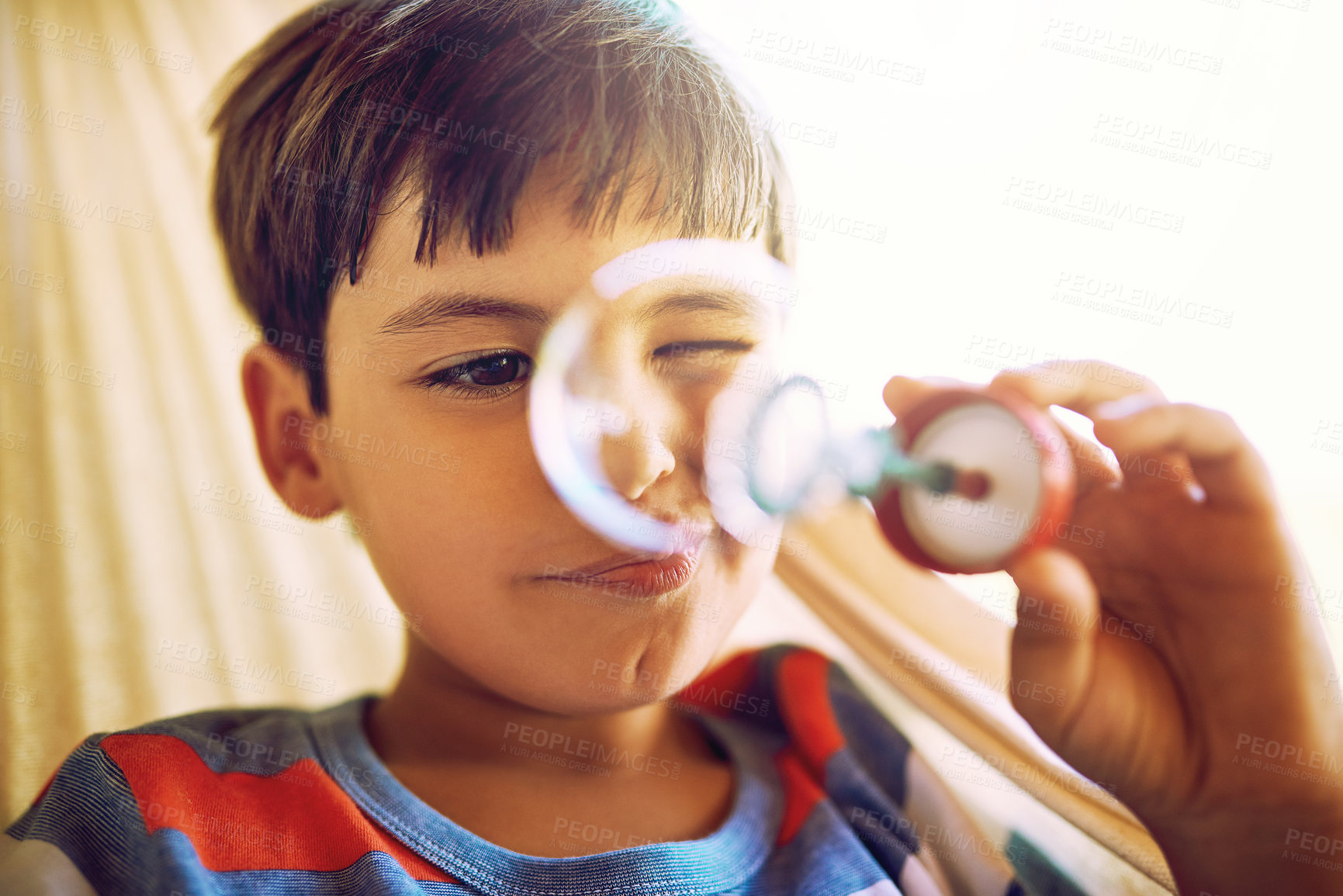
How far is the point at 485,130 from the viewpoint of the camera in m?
0.58

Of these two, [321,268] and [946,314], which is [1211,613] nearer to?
[946,314]

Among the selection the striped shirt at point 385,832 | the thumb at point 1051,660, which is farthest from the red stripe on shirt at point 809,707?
the thumb at point 1051,660

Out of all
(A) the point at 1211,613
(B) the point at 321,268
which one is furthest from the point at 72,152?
(A) the point at 1211,613

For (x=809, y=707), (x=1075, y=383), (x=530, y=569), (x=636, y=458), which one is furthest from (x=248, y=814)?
(x=1075, y=383)

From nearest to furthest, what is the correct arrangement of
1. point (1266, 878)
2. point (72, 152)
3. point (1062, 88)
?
point (1266, 878), point (1062, 88), point (72, 152)

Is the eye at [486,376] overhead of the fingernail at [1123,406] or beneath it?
overhead

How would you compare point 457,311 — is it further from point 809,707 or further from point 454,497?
point 809,707

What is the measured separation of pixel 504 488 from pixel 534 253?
15 centimetres

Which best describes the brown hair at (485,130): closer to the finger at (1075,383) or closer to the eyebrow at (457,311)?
the eyebrow at (457,311)

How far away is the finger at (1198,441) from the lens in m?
0.58

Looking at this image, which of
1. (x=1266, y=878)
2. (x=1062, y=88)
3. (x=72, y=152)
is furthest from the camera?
(x=72, y=152)

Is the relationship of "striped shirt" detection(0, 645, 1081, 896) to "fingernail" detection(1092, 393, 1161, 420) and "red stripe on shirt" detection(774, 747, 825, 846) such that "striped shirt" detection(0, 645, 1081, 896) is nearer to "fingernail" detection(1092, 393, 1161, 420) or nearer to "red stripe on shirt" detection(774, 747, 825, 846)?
"red stripe on shirt" detection(774, 747, 825, 846)

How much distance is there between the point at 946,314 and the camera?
0.73 meters

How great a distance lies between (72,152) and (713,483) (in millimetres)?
681
